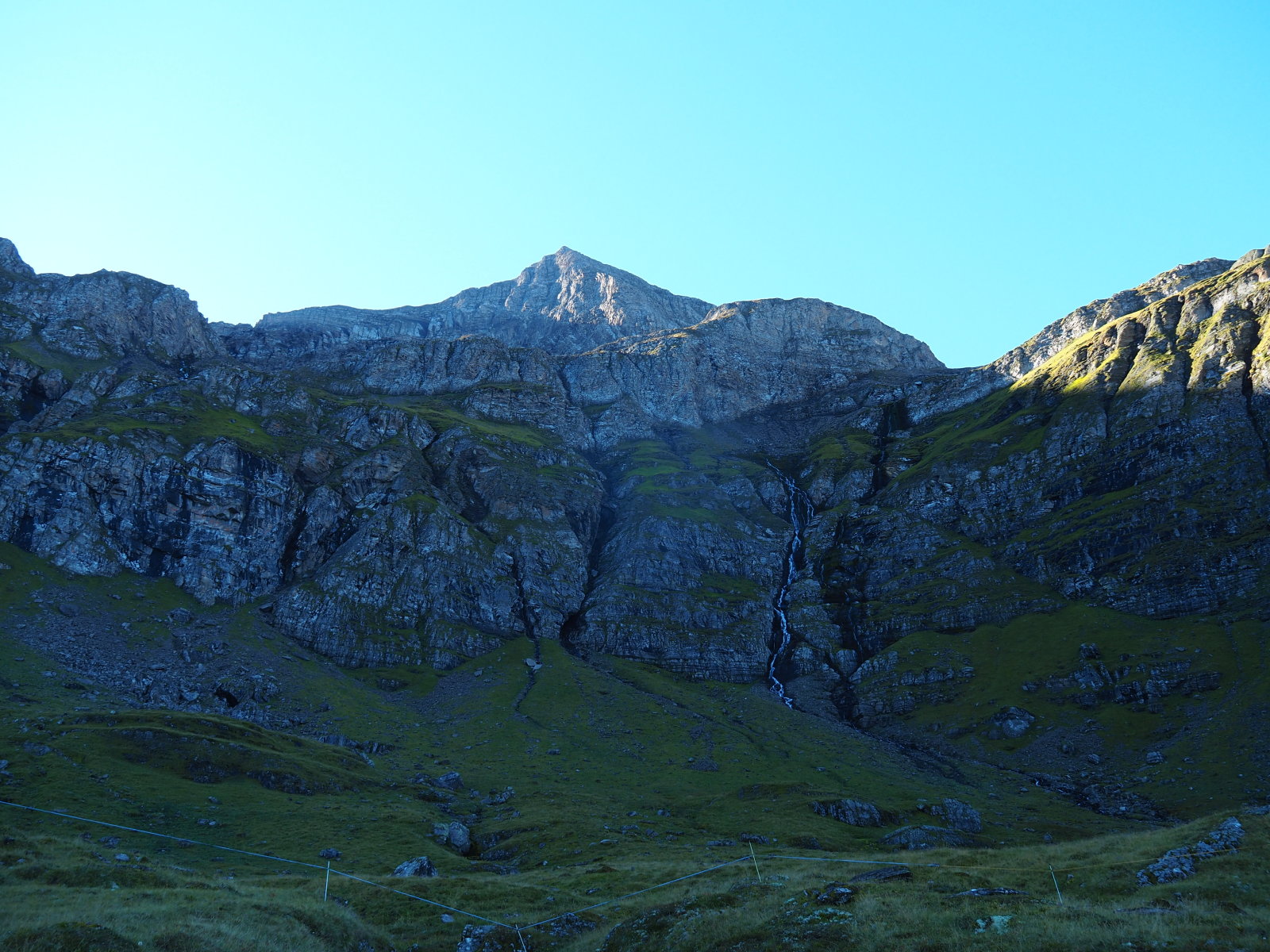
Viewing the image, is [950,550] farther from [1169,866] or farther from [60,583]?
[60,583]

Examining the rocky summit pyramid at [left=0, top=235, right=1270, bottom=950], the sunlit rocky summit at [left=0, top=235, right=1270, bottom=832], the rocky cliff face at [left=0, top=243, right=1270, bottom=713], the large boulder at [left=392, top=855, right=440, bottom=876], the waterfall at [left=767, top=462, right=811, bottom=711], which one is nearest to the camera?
the large boulder at [left=392, top=855, right=440, bottom=876]

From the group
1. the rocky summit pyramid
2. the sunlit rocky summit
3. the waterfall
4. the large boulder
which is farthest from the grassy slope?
the sunlit rocky summit

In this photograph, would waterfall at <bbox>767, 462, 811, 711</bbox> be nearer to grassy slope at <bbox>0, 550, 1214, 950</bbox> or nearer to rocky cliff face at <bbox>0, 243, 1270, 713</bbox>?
rocky cliff face at <bbox>0, 243, 1270, 713</bbox>

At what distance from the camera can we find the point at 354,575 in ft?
525

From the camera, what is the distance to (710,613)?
169375mm

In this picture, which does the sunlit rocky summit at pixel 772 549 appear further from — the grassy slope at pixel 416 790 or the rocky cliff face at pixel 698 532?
the grassy slope at pixel 416 790

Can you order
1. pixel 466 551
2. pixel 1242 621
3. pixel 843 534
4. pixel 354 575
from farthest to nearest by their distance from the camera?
pixel 843 534 → pixel 466 551 → pixel 354 575 → pixel 1242 621

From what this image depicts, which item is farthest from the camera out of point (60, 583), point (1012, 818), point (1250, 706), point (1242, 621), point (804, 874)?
point (60, 583)

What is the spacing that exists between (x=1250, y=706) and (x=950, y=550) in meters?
67.4

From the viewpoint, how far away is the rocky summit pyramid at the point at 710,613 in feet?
342

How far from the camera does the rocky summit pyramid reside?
104250mm

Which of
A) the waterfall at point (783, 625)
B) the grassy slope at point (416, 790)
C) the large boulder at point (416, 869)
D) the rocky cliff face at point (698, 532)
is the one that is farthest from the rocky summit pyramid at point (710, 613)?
the large boulder at point (416, 869)

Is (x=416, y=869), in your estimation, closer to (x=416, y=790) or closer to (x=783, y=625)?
(x=416, y=790)

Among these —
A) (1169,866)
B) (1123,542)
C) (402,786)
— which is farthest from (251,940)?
(1123,542)
